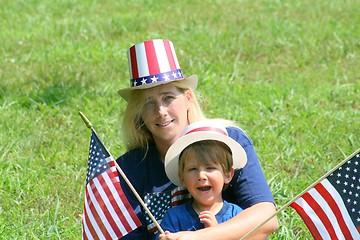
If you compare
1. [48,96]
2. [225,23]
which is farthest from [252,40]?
[48,96]

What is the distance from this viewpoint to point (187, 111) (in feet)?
14.9

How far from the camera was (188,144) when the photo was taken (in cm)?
413

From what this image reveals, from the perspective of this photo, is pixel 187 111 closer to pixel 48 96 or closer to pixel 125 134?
pixel 125 134

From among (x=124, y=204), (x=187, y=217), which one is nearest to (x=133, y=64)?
(x=124, y=204)

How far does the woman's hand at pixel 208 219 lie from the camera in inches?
158

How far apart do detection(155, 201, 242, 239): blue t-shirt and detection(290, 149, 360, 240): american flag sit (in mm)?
395

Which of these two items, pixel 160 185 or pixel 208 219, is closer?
pixel 208 219

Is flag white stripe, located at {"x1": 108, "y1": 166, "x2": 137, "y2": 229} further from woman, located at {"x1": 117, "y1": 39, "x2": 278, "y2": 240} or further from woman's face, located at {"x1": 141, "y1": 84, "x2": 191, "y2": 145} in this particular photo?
woman's face, located at {"x1": 141, "y1": 84, "x2": 191, "y2": 145}

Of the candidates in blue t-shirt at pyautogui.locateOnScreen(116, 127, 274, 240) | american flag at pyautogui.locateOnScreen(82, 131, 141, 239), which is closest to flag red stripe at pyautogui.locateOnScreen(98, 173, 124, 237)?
american flag at pyautogui.locateOnScreen(82, 131, 141, 239)

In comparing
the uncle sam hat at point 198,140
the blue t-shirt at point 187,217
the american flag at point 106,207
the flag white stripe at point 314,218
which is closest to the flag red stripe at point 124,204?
the american flag at point 106,207

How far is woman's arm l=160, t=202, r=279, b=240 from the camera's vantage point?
156 inches

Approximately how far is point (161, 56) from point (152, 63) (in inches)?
2.9

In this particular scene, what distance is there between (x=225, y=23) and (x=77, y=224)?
5125mm

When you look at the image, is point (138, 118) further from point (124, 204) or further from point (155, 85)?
point (124, 204)
